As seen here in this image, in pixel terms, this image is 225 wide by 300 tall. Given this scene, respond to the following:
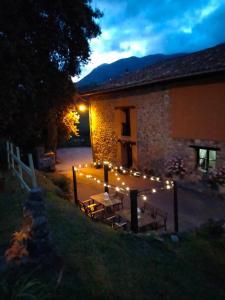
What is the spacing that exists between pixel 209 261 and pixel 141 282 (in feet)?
7.84

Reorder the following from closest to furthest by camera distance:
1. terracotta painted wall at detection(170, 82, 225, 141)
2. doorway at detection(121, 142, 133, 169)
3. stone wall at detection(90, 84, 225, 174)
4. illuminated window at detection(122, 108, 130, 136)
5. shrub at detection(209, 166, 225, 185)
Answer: terracotta painted wall at detection(170, 82, 225, 141), shrub at detection(209, 166, 225, 185), stone wall at detection(90, 84, 225, 174), illuminated window at detection(122, 108, 130, 136), doorway at detection(121, 142, 133, 169)

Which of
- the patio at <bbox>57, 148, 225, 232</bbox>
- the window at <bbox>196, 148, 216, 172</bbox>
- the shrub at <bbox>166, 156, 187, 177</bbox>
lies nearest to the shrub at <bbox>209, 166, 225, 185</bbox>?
the window at <bbox>196, 148, 216, 172</bbox>

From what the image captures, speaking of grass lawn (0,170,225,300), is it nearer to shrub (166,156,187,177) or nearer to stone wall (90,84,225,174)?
shrub (166,156,187,177)

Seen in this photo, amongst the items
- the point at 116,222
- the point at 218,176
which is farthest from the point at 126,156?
the point at 116,222

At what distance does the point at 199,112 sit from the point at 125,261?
850 cm

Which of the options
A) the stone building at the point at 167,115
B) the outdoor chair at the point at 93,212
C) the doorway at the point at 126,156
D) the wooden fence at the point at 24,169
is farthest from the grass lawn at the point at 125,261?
the doorway at the point at 126,156

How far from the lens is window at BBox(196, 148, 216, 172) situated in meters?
12.0

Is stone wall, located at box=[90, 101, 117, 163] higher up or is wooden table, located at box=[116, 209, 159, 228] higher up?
stone wall, located at box=[90, 101, 117, 163]

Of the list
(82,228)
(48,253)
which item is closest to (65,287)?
(48,253)

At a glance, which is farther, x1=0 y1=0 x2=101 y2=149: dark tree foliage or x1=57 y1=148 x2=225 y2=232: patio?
x1=57 y1=148 x2=225 y2=232: patio

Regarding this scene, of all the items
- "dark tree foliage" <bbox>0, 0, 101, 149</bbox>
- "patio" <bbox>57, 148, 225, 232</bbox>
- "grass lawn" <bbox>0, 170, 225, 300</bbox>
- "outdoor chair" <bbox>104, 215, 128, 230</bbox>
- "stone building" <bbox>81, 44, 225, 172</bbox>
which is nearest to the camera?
"grass lawn" <bbox>0, 170, 225, 300</bbox>

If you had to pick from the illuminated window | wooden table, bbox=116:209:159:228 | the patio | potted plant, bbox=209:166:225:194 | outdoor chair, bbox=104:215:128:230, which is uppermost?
the illuminated window

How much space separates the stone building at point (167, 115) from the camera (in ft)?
37.3

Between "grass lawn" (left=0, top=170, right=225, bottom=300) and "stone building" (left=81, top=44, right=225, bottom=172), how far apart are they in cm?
534
